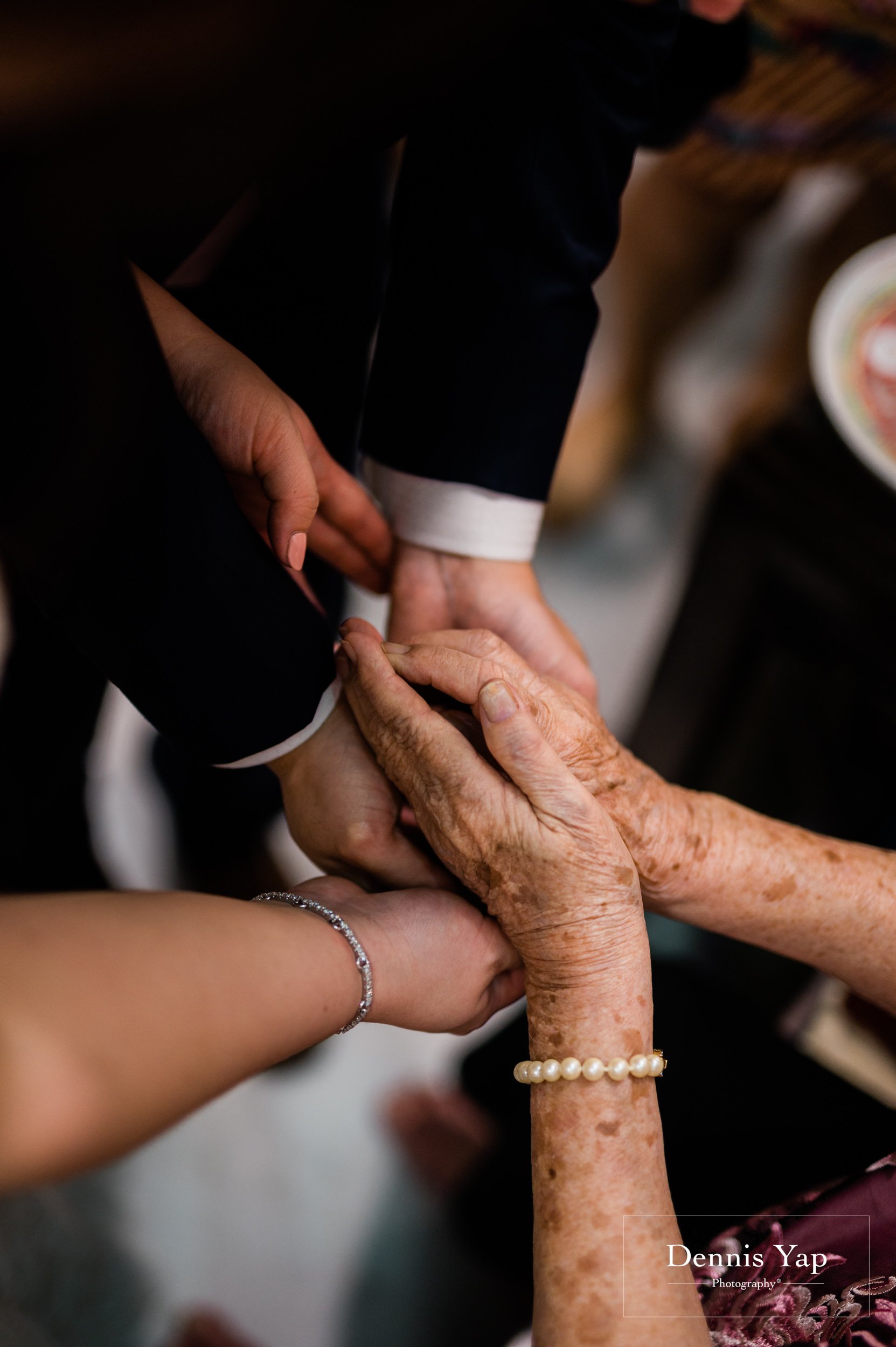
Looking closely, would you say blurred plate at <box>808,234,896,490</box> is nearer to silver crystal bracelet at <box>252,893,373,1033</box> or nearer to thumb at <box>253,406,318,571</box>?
thumb at <box>253,406,318,571</box>

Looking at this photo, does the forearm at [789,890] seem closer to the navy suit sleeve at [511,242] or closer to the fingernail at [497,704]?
the fingernail at [497,704]

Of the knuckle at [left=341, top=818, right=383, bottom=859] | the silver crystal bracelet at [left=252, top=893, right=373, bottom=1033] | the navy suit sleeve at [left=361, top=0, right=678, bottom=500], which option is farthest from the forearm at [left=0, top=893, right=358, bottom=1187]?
the navy suit sleeve at [left=361, top=0, right=678, bottom=500]

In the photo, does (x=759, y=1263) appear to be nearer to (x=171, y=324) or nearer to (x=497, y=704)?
(x=497, y=704)

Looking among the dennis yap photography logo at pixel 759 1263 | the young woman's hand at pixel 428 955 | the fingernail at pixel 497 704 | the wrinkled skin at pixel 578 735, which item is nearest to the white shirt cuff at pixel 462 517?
the wrinkled skin at pixel 578 735

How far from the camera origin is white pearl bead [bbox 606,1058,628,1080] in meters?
0.71

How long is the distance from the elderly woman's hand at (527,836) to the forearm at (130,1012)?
192mm

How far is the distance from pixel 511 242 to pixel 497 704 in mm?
493

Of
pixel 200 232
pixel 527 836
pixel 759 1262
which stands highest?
pixel 200 232

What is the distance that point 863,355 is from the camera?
118cm

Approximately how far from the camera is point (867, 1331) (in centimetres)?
67

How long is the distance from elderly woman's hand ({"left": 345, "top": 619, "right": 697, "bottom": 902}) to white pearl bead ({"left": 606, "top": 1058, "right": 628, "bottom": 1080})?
7.9 inches

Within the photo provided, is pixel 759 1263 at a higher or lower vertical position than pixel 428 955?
lower

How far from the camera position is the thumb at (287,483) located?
2.53 feet

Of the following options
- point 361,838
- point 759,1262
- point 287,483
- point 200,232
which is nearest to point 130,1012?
point 361,838
